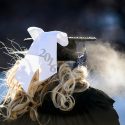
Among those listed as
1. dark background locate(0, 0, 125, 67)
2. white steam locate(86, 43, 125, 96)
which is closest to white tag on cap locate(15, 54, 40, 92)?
white steam locate(86, 43, 125, 96)

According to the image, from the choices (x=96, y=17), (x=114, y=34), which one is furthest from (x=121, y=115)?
(x=96, y=17)

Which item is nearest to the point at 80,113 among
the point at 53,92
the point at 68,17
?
the point at 53,92

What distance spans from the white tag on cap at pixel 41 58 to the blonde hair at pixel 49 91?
17mm

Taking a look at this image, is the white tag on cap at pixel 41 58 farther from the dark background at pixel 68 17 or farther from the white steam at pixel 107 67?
the dark background at pixel 68 17

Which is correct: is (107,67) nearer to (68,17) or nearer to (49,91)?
(68,17)

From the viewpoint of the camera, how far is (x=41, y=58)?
1218 mm

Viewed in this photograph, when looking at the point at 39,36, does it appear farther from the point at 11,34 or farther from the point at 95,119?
the point at 11,34

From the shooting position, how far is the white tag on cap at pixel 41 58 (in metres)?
1.19

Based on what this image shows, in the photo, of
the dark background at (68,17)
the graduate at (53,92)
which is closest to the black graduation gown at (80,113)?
the graduate at (53,92)

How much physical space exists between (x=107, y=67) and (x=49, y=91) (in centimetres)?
90

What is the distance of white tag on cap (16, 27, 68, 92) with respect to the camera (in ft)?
3.92

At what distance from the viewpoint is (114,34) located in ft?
7.66

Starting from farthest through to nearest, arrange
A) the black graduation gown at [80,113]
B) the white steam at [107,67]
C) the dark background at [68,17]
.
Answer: the dark background at [68,17] → the white steam at [107,67] → the black graduation gown at [80,113]

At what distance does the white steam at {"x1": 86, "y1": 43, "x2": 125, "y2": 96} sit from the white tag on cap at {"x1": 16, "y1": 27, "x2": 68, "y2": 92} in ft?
1.79
